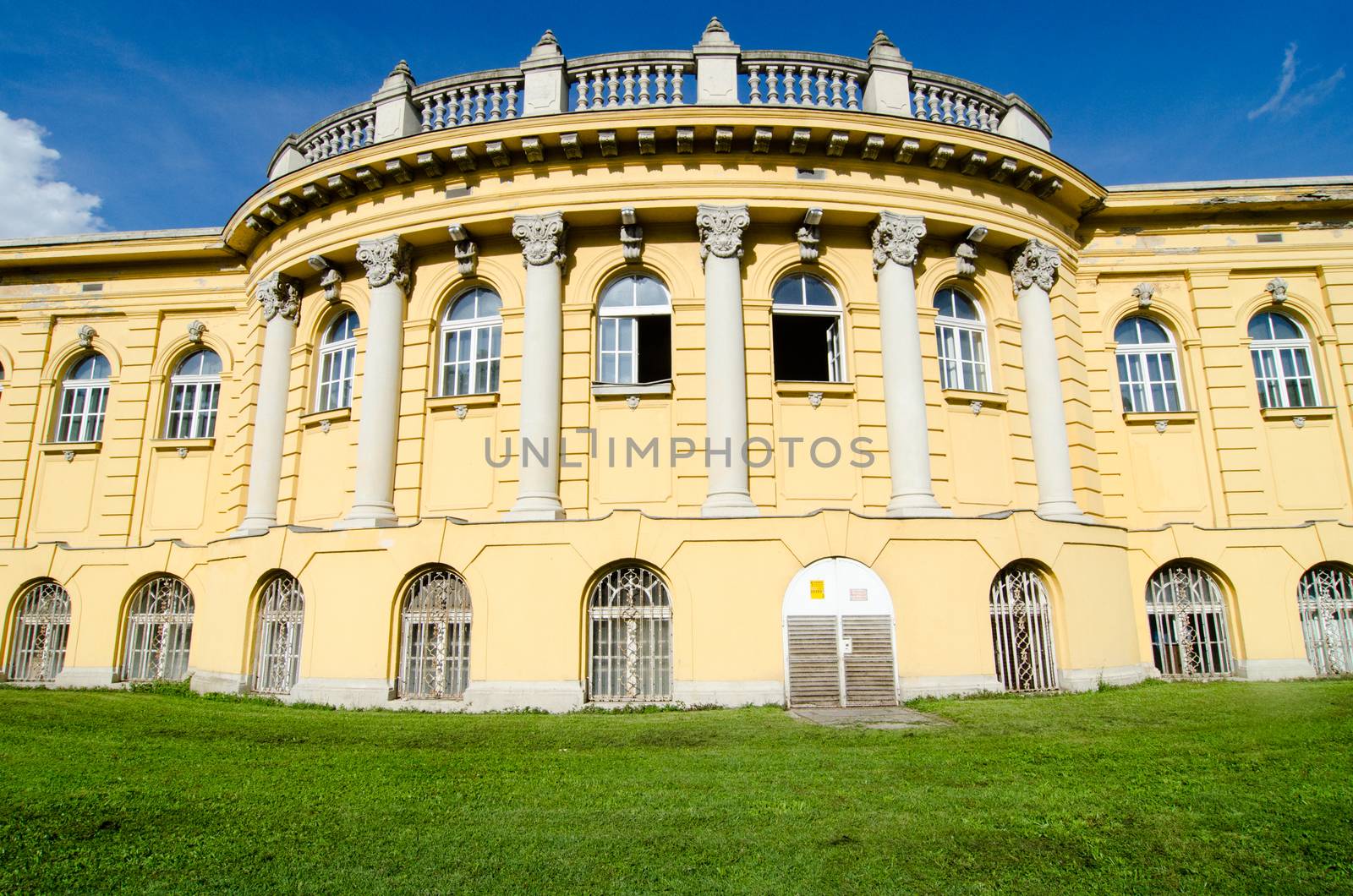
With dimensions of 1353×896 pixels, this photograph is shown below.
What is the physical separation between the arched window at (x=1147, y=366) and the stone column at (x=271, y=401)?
17.6 m

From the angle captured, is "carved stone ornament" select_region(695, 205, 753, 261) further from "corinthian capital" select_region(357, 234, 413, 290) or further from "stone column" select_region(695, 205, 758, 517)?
"corinthian capital" select_region(357, 234, 413, 290)

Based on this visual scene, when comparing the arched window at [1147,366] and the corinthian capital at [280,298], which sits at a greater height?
the corinthian capital at [280,298]

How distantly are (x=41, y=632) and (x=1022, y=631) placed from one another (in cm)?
2011

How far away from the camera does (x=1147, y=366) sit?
1786cm

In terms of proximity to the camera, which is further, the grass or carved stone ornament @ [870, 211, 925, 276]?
carved stone ornament @ [870, 211, 925, 276]

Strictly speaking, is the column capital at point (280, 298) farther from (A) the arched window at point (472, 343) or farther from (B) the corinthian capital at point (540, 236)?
(B) the corinthian capital at point (540, 236)

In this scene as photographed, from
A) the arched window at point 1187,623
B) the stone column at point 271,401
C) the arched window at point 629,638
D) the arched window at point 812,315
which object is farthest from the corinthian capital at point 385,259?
the arched window at point 1187,623

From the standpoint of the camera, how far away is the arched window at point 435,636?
13.0 m

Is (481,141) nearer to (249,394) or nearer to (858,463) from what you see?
(249,394)

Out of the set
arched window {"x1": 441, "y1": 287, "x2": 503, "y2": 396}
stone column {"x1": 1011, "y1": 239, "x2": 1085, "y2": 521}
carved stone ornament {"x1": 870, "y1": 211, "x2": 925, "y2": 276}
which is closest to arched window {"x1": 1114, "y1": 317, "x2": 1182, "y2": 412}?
stone column {"x1": 1011, "y1": 239, "x2": 1085, "y2": 521}

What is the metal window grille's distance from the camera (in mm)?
17094

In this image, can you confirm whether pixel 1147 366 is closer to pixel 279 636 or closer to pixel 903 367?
pixel 903 367

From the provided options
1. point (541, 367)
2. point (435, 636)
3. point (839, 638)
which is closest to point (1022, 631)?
point (839, 638)

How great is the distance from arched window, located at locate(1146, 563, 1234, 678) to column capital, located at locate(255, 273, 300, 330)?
18162 mm
